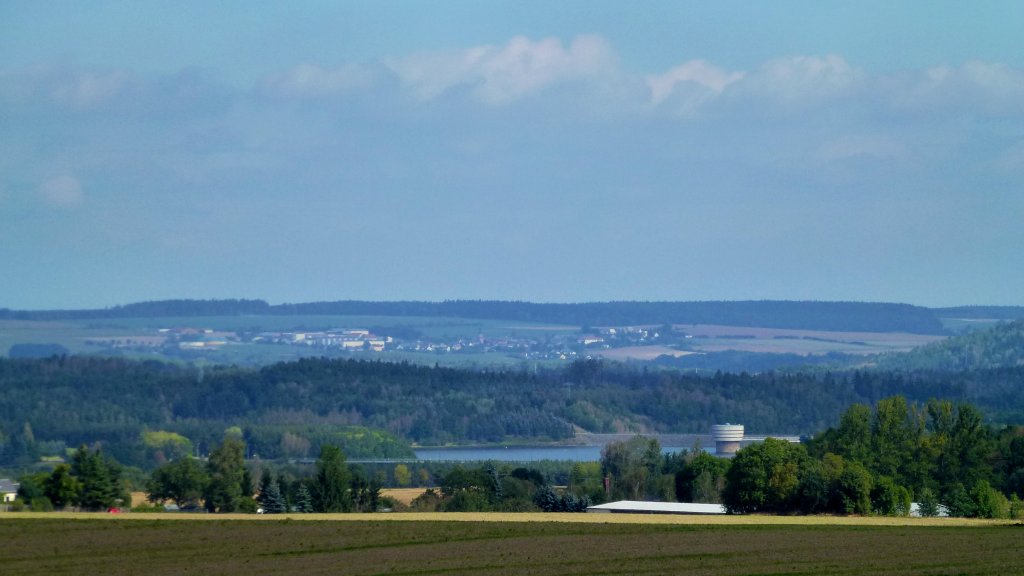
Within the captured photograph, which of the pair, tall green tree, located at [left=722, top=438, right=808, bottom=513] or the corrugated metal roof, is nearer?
tall green tree, located at [left=722, top=438, right=808, bottom=513]

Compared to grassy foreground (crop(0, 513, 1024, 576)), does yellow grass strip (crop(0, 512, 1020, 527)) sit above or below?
below

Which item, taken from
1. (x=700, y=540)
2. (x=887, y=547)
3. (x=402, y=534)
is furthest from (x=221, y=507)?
(x=887, y=547)

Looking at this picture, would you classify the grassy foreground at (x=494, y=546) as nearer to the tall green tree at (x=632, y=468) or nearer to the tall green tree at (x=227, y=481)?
the tall green tree at (x=227, y=481)

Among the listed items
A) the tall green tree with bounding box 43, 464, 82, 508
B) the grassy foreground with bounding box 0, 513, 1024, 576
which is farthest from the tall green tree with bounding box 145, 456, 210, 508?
the grassy foreground with bounding box 0, 513, 1024, 576

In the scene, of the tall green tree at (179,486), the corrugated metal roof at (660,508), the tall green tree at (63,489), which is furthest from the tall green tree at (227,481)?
the corrugated metal roof at (660,508)

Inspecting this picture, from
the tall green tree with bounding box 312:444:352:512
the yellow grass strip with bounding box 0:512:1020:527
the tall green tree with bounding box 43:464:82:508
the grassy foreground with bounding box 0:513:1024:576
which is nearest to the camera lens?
the grassy foreground with bounding box 0:513:1024:576

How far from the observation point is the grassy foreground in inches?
2445

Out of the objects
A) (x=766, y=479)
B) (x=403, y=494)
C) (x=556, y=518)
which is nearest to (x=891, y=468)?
(x=766, y=479)

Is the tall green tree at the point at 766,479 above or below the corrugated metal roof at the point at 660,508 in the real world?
above

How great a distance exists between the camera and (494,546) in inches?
2751

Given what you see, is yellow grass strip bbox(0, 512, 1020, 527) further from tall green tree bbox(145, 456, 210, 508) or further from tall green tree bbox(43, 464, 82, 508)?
tall green tree bbox(145, 456, 210, 508)

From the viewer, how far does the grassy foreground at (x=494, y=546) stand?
6209cm

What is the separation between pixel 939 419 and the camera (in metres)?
132

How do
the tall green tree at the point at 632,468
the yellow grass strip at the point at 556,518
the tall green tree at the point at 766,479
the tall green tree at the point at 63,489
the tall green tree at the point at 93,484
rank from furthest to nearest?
the tall green tree at the point at 632,468 → the tall green tree at the point at 766,479 → the tall green tree at the point at 63,489 → the tall green tree at the point at 93,484 → the yellow grass strip at the point at 556,518
